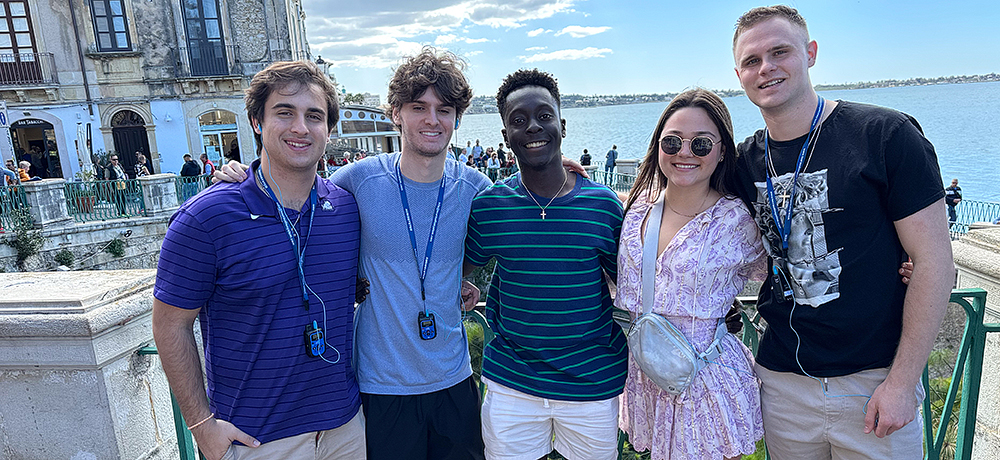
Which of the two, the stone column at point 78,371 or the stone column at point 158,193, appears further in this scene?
the stone column at point 158,193

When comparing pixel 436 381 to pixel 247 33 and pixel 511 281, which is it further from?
pixel 247 33

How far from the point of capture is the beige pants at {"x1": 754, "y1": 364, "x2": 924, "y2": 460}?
211cm

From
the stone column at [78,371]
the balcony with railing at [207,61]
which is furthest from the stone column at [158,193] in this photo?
the stone column at [78,371]

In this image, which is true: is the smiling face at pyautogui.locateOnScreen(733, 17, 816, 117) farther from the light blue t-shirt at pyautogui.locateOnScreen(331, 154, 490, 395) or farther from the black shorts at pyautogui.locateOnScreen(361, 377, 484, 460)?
the black shorts at pyautogui.locateOnScreen(361, 377, 484, 460)

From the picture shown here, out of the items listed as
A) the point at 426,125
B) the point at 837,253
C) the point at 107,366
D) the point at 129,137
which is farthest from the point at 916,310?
the point at 129,137

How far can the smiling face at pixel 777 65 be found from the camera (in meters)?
2.16

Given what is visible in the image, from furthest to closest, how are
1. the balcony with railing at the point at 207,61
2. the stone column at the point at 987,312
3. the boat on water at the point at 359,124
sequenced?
the boat on water at the point at 359,124, the balcony with railing at the point at 207,61, the stone column at the point at 987,312

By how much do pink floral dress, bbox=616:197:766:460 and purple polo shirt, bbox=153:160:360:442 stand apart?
3.98 feet

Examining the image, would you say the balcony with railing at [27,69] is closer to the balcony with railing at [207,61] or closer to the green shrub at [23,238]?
the balcony with railing at [207,61]

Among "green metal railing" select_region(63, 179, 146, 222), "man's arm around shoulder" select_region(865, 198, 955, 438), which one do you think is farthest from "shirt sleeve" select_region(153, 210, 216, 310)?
"green metal railing" select_region(63, 179, 146, 222)

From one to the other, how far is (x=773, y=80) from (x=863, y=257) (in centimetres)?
74

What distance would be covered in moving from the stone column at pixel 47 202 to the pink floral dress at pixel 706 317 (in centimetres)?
1349

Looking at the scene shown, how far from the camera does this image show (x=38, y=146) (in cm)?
1847

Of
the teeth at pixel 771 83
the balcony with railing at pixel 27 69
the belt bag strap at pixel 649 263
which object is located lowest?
the belt bag strap at pixel 649 263
